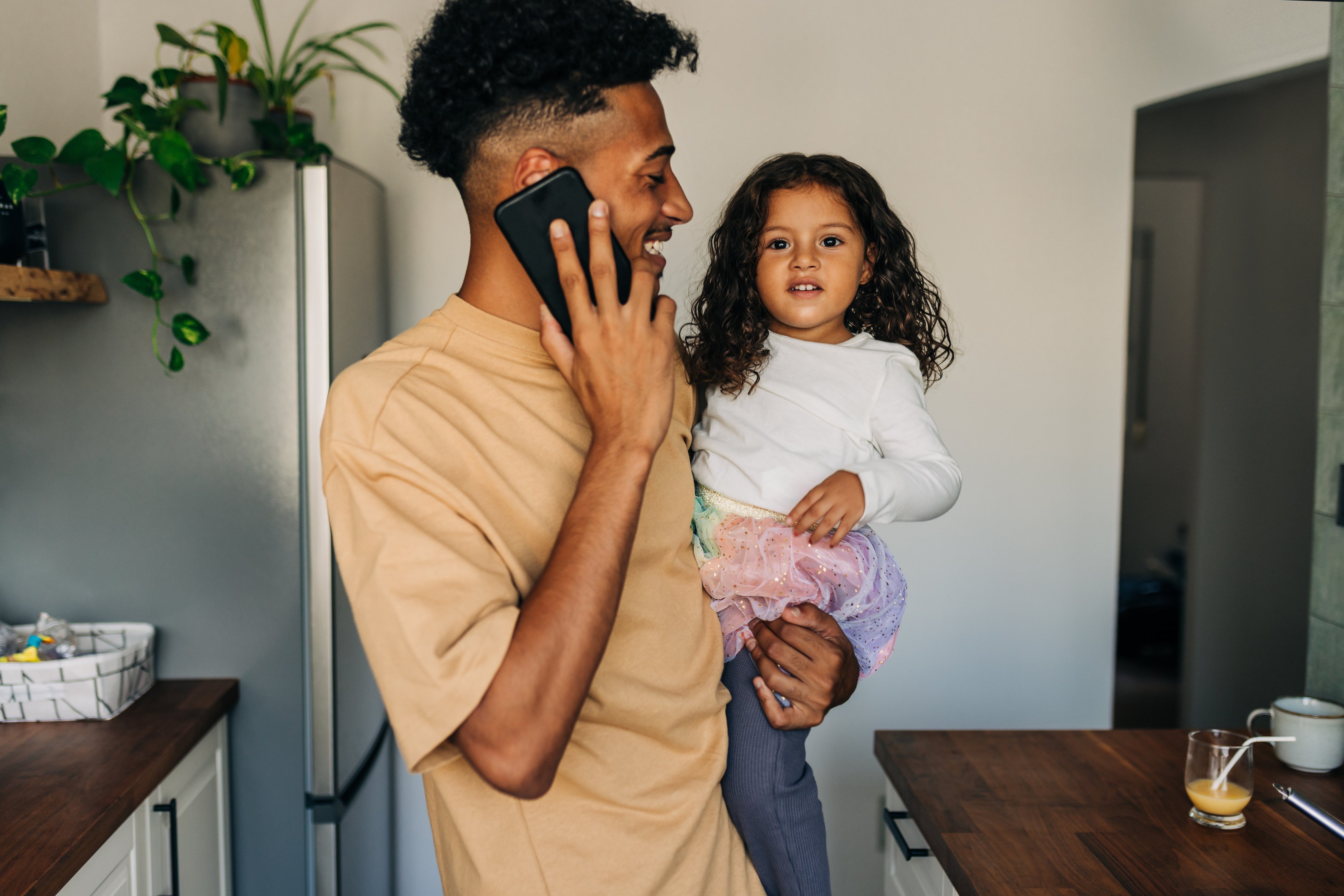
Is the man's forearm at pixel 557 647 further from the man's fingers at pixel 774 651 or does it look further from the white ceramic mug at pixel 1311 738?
the white ceramic mug at pixel 1311 738

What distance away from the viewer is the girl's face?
52.2 inches

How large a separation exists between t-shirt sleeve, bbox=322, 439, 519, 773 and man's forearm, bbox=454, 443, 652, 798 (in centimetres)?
2

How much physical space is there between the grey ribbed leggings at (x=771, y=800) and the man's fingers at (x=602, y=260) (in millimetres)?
526

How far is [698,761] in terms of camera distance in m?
1.00

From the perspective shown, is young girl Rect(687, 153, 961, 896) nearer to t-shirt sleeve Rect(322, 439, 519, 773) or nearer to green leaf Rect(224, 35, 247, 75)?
t-shirt sleeve Rect(322, 439, 519, 773)

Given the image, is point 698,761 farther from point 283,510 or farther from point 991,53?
point 991,53

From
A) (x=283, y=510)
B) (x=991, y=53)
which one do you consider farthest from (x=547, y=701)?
(x=991, y=53)

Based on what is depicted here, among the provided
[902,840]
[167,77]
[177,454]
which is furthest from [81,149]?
[902,840]

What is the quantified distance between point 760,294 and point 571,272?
21.8 inches

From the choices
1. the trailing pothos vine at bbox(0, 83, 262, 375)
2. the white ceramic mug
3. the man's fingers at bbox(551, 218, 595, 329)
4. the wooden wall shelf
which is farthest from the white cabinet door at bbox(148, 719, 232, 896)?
the white ceramic mug

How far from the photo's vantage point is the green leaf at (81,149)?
1.60m

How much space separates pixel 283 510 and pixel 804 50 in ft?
5.29

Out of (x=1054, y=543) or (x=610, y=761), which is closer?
(x=610, y=761)

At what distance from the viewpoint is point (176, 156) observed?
5.33ft
